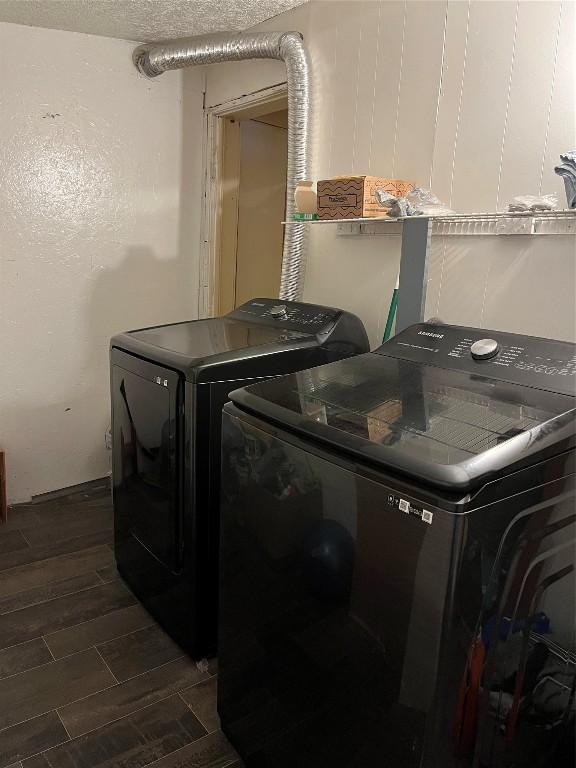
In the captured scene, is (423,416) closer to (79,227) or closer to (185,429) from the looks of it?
(185,429)

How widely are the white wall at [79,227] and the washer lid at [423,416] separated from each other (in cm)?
208

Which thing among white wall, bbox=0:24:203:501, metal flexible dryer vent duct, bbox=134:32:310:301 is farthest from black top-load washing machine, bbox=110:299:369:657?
white wall, bbox=0:24:203:501

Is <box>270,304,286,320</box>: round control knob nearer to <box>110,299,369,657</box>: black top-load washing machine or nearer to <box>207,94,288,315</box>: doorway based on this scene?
<box>110,299,369,657</box>: black top-load washing machine

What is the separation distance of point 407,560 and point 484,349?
2.22 ft

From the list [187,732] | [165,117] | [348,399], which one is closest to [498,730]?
[348,399]

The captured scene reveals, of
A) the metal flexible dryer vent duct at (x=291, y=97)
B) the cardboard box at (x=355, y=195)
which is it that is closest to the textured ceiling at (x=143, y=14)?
the metal flexible dryer vent duct at (x=291, y=97)

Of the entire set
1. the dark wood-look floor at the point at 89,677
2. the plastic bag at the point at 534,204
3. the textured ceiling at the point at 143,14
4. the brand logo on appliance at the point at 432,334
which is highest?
the textured ceiling at the point at 143,14

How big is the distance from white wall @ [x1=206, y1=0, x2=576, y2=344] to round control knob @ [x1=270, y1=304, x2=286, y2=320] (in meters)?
0.31

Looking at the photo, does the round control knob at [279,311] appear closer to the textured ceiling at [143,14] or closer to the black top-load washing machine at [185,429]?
the black top-load washing machine at [185,429]

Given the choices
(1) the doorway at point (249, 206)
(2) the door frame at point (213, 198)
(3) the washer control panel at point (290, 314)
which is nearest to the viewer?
(3) the washer control panel at point (290, 314)

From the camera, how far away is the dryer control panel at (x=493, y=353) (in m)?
1.36

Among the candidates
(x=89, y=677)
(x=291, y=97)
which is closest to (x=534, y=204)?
(x=291, y=97)

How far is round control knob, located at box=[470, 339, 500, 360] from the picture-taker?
148 centimetres

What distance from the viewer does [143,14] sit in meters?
2.64
